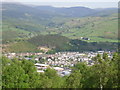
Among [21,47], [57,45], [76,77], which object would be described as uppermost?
[76,77]

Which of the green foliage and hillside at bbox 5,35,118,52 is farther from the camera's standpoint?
hillside at bbox 5,35,118,52

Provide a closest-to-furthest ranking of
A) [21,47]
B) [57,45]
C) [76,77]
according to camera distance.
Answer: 1. [76,77]
2. [21,47]
3. [57,45]

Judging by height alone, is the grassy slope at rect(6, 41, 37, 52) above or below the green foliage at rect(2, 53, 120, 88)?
below

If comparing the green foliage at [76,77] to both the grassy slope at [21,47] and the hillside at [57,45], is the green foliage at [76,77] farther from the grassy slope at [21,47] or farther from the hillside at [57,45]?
the hillside at [57,45]

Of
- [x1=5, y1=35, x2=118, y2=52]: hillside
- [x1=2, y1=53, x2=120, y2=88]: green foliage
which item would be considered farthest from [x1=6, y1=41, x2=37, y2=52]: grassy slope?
[x1=2, y1=53, x2=120, y2=88]: green foliage

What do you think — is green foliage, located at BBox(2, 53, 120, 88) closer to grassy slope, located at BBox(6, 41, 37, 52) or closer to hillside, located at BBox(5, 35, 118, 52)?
grassy slope, located at BBox(6, 41, 37, 52)

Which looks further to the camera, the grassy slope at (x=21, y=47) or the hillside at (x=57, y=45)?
the hillside at (x=57, y=45)

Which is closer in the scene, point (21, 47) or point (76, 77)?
point (76, 77)

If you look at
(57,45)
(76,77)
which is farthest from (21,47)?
(76,77)

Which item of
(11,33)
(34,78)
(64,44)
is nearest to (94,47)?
(64,44)

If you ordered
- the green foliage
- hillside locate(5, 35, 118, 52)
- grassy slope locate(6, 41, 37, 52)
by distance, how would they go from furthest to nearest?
hillside locate(5, 35, 118, 52) < grassy slope locate(6, 41, 37, 52) < the green foliage

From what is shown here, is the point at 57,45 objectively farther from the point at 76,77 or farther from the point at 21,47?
the point at 76,77

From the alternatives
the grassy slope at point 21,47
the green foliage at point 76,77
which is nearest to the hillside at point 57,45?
the grassy slope at point 21,47
